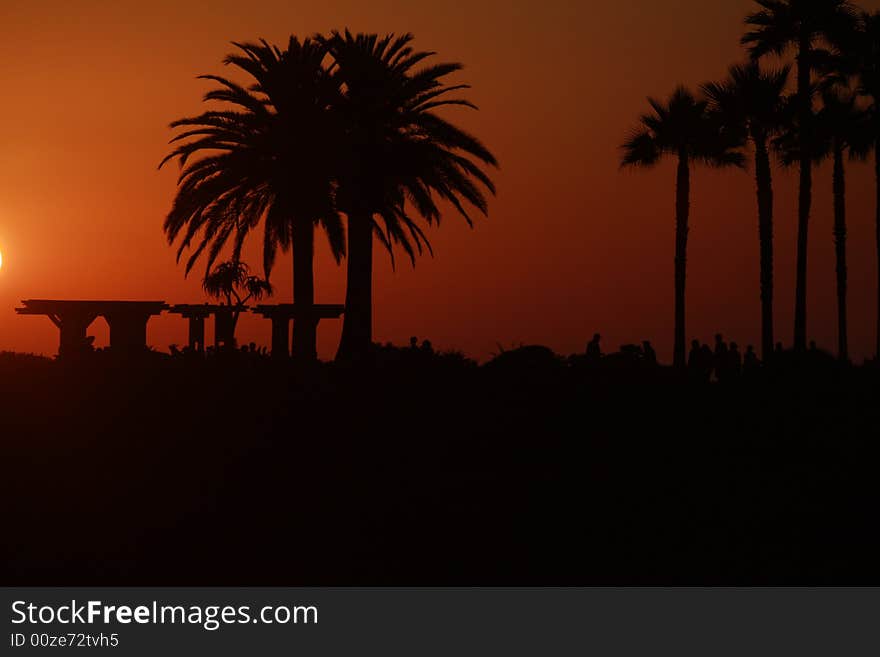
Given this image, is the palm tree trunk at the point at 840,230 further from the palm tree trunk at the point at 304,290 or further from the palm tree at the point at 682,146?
the palm tree trunk at the point at 304,290

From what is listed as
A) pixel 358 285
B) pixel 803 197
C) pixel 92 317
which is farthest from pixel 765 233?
pixel 92 317

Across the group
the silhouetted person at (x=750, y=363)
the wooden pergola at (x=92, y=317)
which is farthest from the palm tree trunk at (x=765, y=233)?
the wooden pergola at (x=92, y=317)

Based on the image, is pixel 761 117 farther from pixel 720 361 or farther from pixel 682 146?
pixel 720 361

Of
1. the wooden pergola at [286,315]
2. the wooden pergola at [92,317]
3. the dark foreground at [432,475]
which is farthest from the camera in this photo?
the wooden pergola at [286,315]

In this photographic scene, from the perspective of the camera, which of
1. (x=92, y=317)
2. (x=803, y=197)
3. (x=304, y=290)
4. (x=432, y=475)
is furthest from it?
(x=803, y=197)

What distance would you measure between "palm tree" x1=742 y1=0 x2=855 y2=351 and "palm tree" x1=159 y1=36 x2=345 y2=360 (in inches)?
550

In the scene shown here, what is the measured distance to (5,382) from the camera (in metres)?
26.2

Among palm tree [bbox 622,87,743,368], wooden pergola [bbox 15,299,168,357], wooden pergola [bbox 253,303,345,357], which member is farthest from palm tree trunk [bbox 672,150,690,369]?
wooden pergola [bbox 15,299,168,357]

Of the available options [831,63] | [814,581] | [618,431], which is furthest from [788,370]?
[831,63]

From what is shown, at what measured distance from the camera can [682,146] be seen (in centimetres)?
4650

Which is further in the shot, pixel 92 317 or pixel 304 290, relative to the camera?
pixel 304 290

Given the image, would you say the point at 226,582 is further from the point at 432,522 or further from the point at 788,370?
the point at 788,370

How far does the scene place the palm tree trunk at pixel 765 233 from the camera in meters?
42.9

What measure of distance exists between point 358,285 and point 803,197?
557 inches
